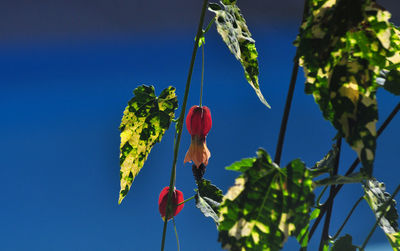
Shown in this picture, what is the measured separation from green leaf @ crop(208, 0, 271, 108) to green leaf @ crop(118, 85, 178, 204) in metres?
0.09

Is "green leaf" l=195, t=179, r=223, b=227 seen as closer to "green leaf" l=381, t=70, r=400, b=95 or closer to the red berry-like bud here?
the red berry-like bud

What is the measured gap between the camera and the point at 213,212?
395 mm

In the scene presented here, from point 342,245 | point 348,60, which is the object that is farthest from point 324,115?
point 342,245

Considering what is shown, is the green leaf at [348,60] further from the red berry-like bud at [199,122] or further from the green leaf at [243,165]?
the red berry-like bud at [199,122]

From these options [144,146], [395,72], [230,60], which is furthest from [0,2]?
[395,72]

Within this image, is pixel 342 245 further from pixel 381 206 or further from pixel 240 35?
pixel 240 35

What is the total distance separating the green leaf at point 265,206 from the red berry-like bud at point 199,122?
0.57ft

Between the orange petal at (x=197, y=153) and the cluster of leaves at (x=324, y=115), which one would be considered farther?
the orange petal at (x=197, y=153)

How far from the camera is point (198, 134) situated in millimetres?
420

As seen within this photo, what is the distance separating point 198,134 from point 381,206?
0.56 feet

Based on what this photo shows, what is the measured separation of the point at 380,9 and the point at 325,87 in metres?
0.05

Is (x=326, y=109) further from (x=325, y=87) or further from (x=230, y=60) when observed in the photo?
(x=230, y=60)

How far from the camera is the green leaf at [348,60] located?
223 mm

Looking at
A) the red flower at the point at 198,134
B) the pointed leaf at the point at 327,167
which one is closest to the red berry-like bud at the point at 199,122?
the red flower at the point at 198,134
